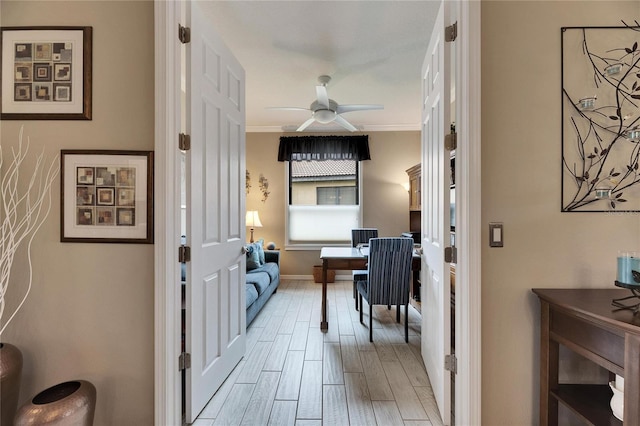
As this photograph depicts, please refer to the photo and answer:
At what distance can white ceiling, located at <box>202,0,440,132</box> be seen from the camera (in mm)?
2211

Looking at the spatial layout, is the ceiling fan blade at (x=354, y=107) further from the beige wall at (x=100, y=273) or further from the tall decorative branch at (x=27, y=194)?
the tall decorative branch at (x=27, y=194)

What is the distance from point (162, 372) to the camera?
1430 millimetres

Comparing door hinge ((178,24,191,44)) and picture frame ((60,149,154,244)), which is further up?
door hinge ((178,24,191,44))

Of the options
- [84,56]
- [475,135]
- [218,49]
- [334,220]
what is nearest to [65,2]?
[84,56]

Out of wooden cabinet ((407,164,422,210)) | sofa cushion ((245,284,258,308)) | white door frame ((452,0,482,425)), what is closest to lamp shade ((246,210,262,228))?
sofa cushion ((245,284,258,308))

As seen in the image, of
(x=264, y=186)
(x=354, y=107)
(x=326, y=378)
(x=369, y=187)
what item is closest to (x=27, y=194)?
(x=326, y=378)

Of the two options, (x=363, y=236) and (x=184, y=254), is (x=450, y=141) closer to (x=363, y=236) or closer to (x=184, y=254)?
(x=184, y=254)

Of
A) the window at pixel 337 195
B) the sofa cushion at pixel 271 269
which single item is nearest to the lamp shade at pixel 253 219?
the sofa cushion at pixel 271 269

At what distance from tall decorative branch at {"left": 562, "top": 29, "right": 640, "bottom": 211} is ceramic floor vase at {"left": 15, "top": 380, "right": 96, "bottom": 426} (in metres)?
2.45

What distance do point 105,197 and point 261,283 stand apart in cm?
216

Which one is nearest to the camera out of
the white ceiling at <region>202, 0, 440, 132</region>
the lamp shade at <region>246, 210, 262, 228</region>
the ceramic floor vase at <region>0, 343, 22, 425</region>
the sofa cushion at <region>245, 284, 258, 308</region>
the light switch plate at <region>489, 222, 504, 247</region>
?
the ceramic floor vase at <region>0, 343, 22, 425</region>

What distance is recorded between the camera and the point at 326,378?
6.76 feet

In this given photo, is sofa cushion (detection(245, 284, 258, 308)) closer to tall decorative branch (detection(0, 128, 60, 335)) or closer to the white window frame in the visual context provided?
tall decorative branch (detection(0, 128, 60, 335))

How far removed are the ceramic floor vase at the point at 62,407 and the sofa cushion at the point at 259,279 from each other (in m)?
1.95
